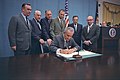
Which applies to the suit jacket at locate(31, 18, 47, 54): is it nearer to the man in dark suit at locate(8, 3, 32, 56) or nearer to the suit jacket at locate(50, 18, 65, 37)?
the suit jacket at locate(50, 18, 65, 37)

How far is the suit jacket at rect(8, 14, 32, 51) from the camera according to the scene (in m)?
2.78

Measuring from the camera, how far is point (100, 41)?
15.5 feet

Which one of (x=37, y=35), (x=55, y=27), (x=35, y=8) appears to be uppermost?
(x=35, y=8)

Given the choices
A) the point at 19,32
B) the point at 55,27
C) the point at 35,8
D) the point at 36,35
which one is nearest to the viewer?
the point at 19,32

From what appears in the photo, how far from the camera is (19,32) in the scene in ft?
9.30

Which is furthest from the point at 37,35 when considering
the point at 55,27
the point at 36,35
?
the point at 55,27

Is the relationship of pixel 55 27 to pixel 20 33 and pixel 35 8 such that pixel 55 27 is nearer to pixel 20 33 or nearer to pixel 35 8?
pixel 20 33

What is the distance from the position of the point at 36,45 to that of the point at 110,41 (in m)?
2.28

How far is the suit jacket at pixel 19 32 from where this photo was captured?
2.78 meters

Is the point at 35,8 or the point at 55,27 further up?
the point at 35,8

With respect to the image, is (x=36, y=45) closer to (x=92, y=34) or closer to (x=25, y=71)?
(x=92, y=34)

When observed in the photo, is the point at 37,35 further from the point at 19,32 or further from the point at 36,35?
the point at 19,32

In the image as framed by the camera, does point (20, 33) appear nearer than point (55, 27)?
Yes

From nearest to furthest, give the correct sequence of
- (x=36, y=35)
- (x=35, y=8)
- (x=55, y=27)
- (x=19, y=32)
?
1. (x=19, y=32)
2. (x=36, y=35)
3. (x=55, y=27)
4. (x=35, y=8)
